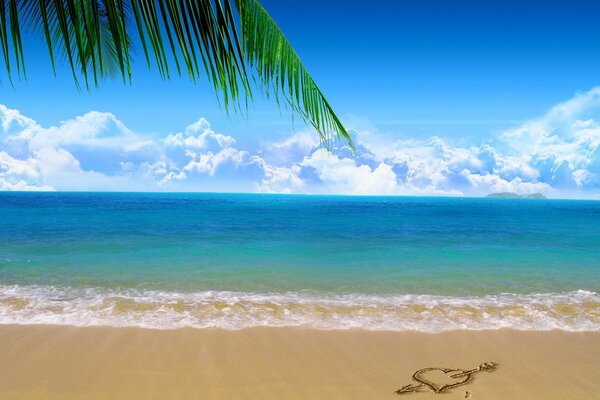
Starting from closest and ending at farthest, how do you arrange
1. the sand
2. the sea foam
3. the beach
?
the sand, the beach, the sea foam

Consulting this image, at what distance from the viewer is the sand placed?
166 inches

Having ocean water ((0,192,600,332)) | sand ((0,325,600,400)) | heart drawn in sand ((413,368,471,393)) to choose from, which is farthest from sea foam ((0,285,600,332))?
heart drawn in sand ((413,368,471,393))

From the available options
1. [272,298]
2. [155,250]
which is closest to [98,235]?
[155,250]

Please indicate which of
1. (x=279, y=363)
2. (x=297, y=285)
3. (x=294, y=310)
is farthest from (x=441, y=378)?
(x=297, y=285)

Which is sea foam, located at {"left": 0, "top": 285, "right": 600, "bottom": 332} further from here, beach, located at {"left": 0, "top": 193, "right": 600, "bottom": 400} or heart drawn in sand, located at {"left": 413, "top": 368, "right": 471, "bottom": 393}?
heart drawn in sand, located at {"left": 413, "top": 368, "right": 471, "bottom": 393}

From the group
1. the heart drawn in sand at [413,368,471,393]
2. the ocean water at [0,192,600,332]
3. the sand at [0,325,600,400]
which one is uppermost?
the heart drawn in sand at [413,368,471,393]

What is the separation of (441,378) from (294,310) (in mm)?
3231

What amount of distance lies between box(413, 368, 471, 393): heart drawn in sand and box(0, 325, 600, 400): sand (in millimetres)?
57

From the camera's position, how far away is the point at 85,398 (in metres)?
4.04

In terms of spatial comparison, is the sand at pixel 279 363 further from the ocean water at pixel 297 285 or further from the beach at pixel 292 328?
the ocean water at pixel 297 285

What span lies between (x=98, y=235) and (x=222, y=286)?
1304 cm

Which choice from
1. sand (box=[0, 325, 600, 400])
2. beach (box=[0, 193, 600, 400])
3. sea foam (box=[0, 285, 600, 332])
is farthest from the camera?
sea foam (box=[0, 285, 600, 332])

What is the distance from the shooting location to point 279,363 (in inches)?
191

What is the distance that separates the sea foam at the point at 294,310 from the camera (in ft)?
20.9
